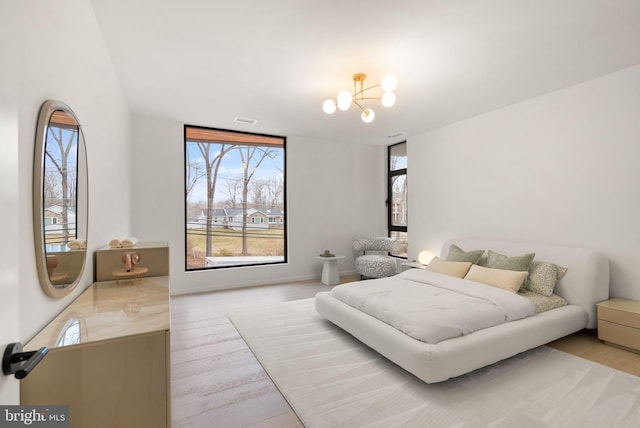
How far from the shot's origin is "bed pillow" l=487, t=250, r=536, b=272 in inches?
129

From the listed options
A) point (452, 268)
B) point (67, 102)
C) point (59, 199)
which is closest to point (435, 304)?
point (452, 268)

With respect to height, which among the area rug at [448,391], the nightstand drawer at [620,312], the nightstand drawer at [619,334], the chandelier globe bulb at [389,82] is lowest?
the area rug at [448,391]

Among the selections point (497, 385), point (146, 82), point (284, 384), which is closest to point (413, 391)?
point (497, 385)

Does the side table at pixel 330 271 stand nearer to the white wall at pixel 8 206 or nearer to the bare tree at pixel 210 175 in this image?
the bare tree at pixel 210 175

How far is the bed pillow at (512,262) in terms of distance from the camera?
10.8 ft

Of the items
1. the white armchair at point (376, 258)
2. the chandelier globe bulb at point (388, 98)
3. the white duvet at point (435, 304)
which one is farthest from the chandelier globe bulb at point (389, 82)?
the white armchair at point (376, 258)

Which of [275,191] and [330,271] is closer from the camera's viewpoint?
[330,271]

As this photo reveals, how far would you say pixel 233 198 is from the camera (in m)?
5.24

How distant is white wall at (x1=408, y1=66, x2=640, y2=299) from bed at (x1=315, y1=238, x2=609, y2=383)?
0.27 metres

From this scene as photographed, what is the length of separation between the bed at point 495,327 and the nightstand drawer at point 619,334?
0.16 meters

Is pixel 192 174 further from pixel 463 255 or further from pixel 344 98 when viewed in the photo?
pixel 463 255

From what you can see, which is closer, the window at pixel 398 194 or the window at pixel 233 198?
the window at pixel 233 198

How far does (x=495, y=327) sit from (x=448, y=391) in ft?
2.36

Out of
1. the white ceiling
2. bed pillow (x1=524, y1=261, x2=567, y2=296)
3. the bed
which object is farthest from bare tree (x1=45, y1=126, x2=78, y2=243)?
bed pillow (x1=524, y1=261, x2=567, y2=296)
